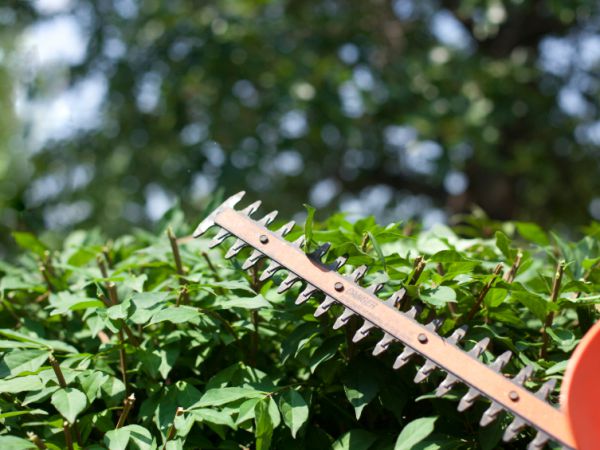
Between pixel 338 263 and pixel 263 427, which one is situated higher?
pixel 338 263

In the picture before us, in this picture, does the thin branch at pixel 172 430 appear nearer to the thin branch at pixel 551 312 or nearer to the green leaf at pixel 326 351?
the green leaf at pixel 326 351

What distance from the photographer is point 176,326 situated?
1596mm

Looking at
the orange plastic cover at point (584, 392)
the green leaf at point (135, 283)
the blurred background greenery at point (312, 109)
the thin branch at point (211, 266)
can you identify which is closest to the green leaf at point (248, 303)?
the green leaf at point (135, 283)

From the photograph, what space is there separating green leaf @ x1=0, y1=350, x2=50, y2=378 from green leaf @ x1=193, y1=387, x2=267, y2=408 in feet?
1.10

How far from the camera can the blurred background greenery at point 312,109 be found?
765 centimetres

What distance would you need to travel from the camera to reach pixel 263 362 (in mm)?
1611

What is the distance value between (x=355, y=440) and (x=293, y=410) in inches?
4.9

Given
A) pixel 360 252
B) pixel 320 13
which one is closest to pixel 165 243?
pixel 360 252

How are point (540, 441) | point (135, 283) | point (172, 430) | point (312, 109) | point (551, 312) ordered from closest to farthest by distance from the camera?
point (540, 441) → point (172, 430) → point (551, 312) → point (135, 283) → point (312, 109)

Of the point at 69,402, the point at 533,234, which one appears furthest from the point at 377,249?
the point at 533,234

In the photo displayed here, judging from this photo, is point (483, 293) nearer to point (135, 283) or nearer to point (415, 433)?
point (415, 433)

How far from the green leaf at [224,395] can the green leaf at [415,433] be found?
0.89 ft

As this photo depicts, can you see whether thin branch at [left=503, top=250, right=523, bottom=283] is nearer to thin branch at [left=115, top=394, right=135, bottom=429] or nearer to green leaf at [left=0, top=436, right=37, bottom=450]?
thin branch at [left=115, top=394, right=135, bottom=429]

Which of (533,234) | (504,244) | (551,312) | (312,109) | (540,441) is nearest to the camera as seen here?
(540,441)
